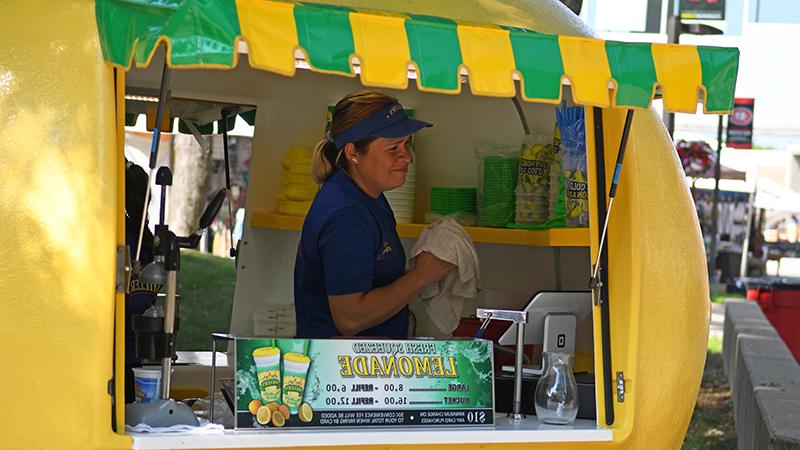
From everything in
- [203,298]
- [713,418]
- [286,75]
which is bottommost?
[713,418]

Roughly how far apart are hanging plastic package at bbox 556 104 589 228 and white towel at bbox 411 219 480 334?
20.8 inches

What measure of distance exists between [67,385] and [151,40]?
3.63 feet

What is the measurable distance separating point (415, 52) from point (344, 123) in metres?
1.13

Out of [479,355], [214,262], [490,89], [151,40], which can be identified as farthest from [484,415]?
[214,262]

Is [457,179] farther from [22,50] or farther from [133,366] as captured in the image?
[22,50]

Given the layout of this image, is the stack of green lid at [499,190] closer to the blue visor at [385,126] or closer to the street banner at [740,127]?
the blue visor at [385,126]

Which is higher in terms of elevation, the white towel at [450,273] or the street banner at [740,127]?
the street banner at [740,127]

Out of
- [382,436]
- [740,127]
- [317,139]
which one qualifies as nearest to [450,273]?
[382,436]

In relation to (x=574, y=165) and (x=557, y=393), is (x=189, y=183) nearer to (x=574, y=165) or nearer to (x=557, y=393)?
(x=574, y=165)

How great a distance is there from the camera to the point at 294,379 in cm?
366

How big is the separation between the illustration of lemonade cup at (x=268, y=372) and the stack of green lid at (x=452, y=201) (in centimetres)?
216

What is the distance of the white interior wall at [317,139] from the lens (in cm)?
558

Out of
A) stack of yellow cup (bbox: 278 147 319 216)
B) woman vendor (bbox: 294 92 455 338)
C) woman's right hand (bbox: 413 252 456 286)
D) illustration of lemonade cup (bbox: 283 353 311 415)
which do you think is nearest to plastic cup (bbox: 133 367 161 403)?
illustration of lemonade cup (bbox: 283 353 311 415)

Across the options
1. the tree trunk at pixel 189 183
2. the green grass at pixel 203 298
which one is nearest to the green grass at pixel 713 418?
the green grass at pixel 203 298
